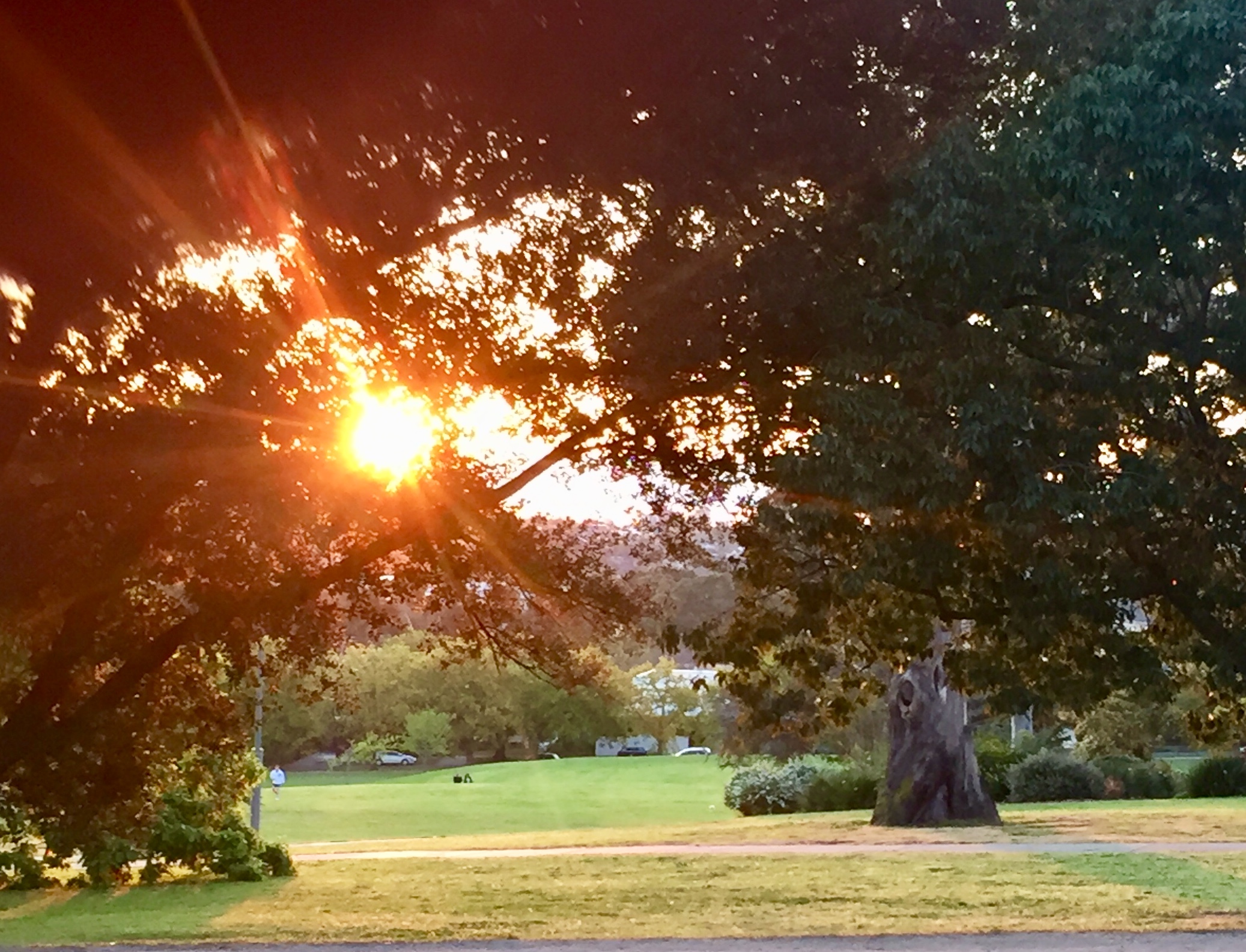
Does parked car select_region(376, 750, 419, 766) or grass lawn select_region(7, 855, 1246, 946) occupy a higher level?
parked car select_region(376, 750, 419, 766)

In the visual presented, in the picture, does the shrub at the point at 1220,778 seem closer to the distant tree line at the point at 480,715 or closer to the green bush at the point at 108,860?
the distant tree line at the point at 480,715

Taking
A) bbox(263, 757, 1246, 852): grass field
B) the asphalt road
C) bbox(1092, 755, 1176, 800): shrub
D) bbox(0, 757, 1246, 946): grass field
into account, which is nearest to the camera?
the asphalt road

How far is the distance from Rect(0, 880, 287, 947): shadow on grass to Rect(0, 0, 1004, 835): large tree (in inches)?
169

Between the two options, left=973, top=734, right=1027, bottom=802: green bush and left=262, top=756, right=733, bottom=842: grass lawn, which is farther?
left=262, top=756, right=733, bottom=842: grass lawn

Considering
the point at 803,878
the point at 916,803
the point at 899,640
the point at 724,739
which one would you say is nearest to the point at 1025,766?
the point at 916,803

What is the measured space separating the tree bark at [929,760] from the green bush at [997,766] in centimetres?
463

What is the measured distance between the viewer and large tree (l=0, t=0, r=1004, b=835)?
10.6 meters

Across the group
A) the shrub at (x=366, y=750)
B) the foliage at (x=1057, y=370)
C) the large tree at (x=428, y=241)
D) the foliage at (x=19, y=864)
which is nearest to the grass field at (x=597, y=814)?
the shrub at (x=366, y=750)

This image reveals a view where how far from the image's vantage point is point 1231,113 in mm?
9797

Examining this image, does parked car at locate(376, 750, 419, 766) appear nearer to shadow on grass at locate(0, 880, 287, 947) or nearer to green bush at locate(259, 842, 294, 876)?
green bush at locate(259, 842, 294, 876)

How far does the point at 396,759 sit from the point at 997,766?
40.6 m

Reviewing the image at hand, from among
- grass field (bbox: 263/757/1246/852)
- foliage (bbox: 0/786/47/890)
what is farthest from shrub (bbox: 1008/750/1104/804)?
foliage (bbox: 0/786/47/890)

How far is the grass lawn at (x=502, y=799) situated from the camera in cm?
4247

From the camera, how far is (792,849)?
23.7m
